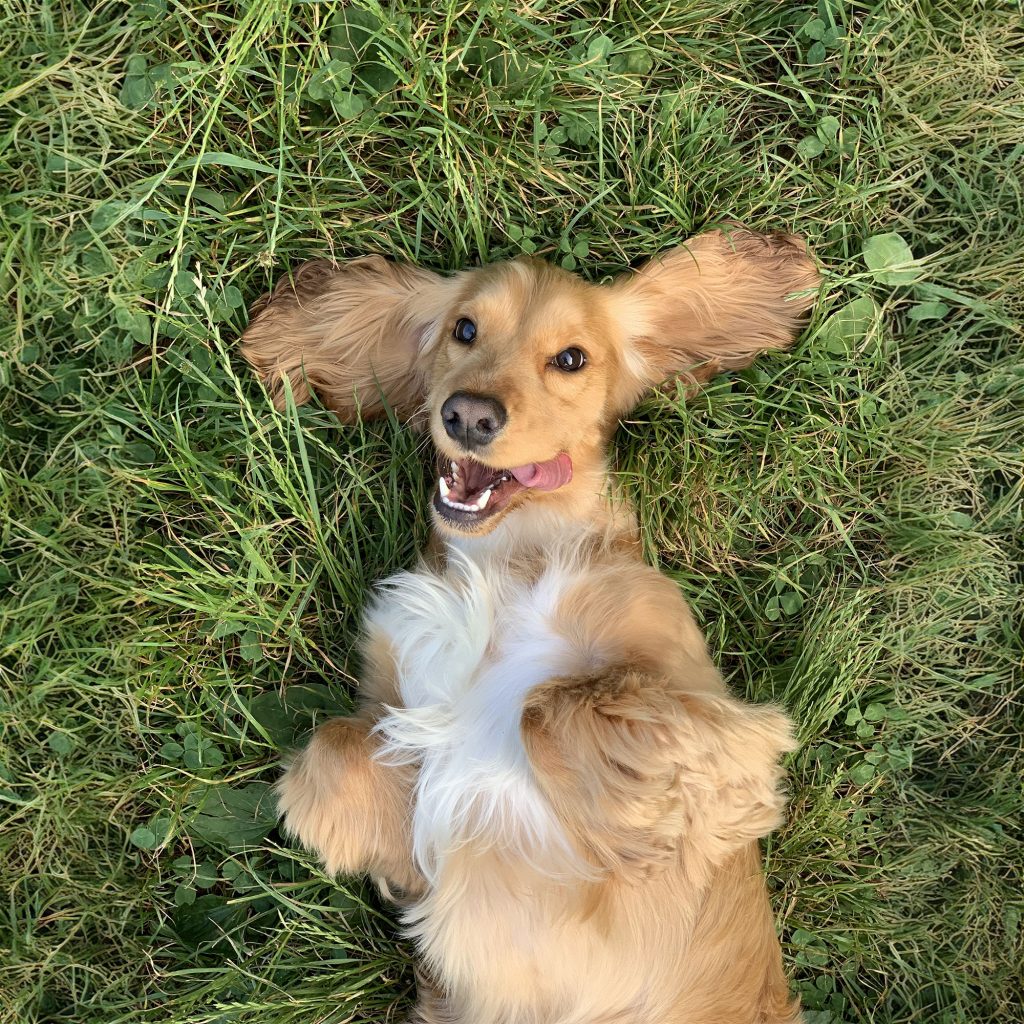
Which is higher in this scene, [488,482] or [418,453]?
[488,482]

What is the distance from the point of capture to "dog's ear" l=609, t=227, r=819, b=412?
3.18 meters

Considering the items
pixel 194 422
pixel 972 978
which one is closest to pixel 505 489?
pixel 194 422

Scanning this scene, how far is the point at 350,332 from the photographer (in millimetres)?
3168

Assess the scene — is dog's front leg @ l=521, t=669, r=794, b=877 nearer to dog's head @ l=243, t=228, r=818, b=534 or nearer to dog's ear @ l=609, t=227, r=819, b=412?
dog's head @ l=243, t=228, r=818, b=534

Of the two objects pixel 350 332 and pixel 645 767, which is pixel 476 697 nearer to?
pixel 645 767

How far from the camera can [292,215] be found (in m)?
3.30

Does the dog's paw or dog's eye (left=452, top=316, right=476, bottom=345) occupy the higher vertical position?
dog's eye (left=452, top=316, right=476, bottom=345)

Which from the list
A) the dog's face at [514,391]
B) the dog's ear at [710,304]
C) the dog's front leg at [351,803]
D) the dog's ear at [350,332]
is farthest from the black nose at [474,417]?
the dog's front leg at [351,803]

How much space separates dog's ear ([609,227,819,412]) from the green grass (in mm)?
159

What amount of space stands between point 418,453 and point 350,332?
507mm

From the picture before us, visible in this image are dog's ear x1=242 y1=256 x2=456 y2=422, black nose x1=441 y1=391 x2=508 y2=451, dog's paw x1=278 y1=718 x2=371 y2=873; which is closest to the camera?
black nose x1=441 y1=391 x2=508 y2=451

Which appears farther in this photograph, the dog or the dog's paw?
the dog's paw

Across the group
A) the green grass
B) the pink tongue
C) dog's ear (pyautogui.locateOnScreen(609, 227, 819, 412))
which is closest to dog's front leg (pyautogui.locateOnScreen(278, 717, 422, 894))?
the green grass

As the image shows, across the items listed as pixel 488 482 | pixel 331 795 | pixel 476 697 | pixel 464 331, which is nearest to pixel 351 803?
pixel 331 795
